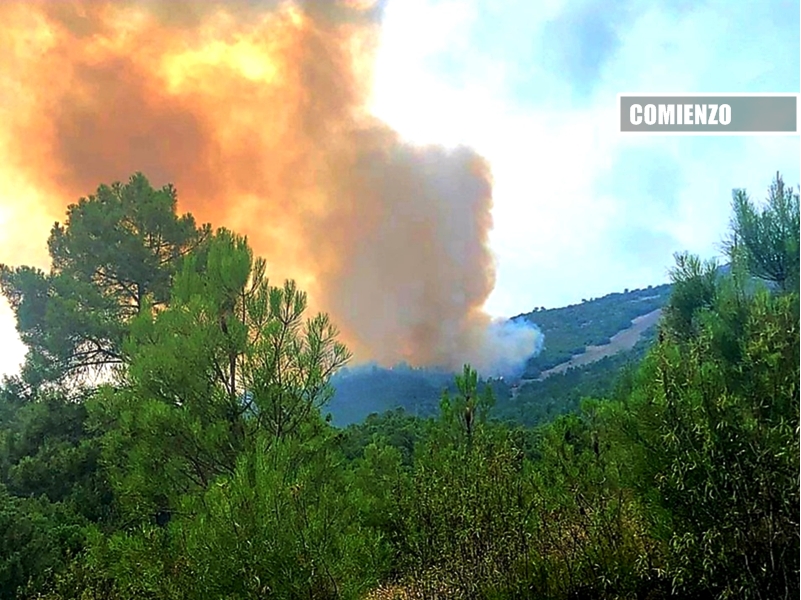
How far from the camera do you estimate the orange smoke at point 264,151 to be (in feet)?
22.4

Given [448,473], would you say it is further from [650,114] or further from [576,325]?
[576,325]

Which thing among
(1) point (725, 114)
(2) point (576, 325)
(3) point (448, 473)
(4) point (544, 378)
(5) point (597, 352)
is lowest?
(3) point (448, 473)

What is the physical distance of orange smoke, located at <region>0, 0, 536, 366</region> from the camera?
6.82 meters

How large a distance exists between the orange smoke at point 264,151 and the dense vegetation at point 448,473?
95.8 inches

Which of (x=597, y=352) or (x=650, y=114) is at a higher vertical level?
(x=597, y=352)

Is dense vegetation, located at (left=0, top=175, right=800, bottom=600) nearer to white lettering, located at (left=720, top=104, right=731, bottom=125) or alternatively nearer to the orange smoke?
white lettering, located at (left=720, top=104, right=731, bottom=125)

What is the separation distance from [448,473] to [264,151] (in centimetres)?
610

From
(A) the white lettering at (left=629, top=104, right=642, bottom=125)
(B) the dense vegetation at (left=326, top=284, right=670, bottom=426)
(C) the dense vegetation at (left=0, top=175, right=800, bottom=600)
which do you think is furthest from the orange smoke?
(A) the white lettering at (left=629, top=104, right=642, bottom=125)

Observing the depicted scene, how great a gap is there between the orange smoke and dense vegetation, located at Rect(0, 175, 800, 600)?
7.98 ft

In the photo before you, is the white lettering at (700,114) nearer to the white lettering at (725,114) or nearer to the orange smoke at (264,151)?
the white lettering at (725,114)

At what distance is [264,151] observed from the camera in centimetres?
876

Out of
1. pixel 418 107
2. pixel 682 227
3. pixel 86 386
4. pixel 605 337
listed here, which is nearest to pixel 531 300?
pixel 605 337


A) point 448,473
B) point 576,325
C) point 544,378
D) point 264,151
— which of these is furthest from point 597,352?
point 448,473

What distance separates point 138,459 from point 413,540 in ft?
5.97
